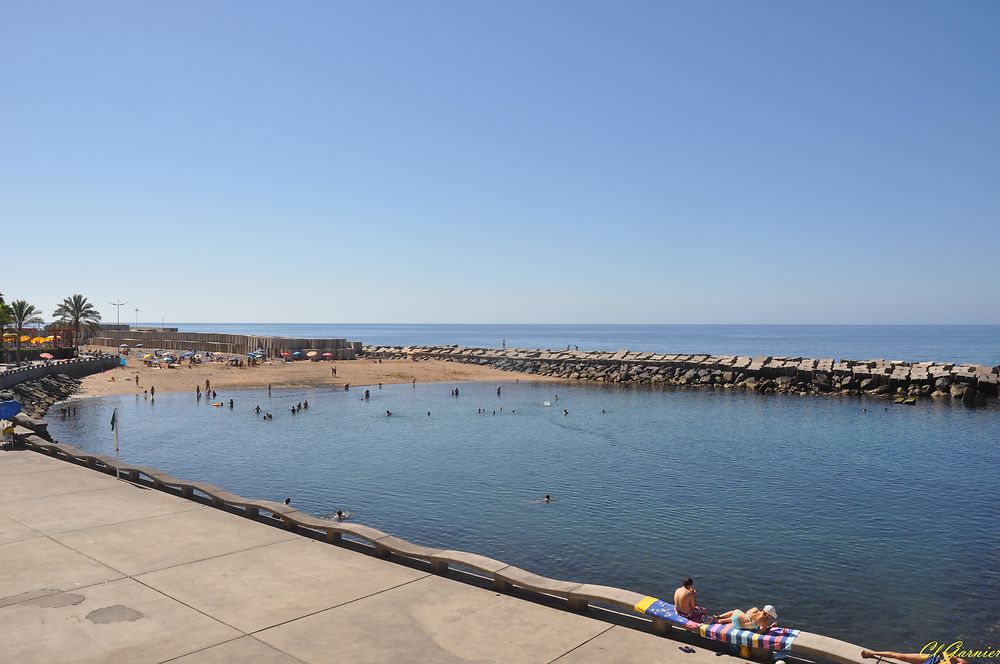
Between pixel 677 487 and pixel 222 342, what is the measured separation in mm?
102888

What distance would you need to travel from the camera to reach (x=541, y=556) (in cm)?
2067

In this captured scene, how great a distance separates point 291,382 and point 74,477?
59212 millimetres

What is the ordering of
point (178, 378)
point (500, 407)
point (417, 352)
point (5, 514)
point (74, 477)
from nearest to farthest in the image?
point (5, 514) → point (74, 477) → point (500, 407) → point (178, 378) → point (417, 352)

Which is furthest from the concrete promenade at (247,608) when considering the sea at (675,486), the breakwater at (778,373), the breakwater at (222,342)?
the breakwater at (222,342)

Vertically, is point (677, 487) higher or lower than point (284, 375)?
lower

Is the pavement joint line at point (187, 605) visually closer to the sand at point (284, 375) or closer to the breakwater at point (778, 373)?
the sand at point (284, 375)

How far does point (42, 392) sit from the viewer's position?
56.8m

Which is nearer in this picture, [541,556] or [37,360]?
[541,556]

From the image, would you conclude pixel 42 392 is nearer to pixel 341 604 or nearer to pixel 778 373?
pixel 341 604

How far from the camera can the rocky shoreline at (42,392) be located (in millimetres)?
49062

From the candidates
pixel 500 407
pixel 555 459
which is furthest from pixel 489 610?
pixel 500 407

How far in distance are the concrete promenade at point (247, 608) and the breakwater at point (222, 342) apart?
93.2m

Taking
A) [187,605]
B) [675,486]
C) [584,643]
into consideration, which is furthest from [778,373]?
[187,605]

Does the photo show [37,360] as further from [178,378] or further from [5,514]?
[5,514]
